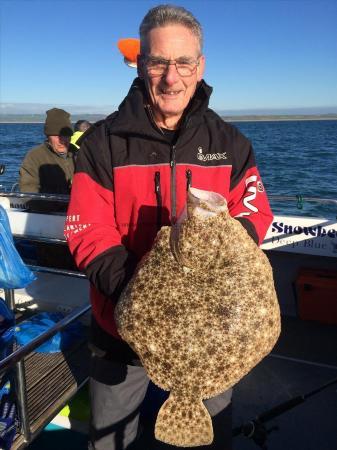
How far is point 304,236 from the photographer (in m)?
4.74

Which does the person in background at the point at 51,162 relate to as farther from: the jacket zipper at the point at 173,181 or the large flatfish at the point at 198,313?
the large flatfish at the point at 198,313

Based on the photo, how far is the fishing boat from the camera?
3.30 m

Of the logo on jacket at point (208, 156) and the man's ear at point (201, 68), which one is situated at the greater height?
the man's ear at point (201, 68)

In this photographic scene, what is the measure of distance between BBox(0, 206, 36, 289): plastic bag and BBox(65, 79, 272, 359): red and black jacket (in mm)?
1627

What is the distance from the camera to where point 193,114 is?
2254 millimetres

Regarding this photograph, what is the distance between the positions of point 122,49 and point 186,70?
247cm

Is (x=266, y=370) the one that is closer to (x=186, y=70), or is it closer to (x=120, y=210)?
(x=120, y=210)

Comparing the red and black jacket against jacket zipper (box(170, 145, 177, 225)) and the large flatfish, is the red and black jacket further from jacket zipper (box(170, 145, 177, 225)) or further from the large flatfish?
the large flatfish

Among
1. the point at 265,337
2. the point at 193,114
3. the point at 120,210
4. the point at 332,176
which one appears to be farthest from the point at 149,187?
the point at 332,176

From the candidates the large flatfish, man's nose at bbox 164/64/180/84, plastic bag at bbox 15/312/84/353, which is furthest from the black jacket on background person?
the large flatfish

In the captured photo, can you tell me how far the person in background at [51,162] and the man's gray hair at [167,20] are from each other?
16.4 feet

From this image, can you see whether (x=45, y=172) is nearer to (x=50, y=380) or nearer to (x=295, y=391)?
(x=50, y=380)

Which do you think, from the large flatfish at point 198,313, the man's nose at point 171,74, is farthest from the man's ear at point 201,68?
the large flatfish at point 198,313

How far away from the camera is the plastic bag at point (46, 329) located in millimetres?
4109
